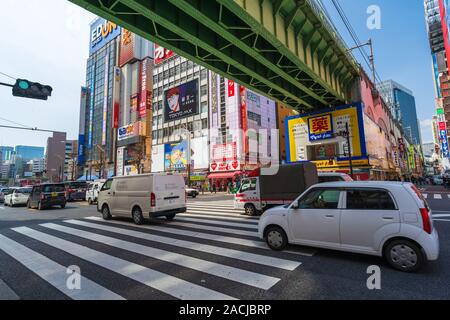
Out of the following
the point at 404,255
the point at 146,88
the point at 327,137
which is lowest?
→ the point at 404,255

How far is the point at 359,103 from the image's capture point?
952 inches

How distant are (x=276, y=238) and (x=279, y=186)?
195 inches

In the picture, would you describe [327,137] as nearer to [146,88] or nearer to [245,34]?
[245,34]

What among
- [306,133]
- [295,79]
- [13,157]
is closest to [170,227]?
[295,79]

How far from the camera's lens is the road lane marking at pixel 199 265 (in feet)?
12.8

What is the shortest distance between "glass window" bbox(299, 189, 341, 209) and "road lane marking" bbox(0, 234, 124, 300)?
161 inches

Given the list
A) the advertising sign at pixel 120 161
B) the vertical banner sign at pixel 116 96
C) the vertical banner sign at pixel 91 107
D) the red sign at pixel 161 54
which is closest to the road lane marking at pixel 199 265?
the red sign at pixel 161 54

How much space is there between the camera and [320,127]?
88.6 ft

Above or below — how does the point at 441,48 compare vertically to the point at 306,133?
above

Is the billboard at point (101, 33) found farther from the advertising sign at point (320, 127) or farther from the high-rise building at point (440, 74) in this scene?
the high-rise building at point (440, 74)

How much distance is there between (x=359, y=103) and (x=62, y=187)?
96.0 feet

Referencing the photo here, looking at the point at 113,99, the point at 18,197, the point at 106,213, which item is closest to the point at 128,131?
the point at 113,99

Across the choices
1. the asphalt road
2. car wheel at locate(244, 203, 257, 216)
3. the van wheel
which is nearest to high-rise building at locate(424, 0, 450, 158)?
car wheel at locate(244, 203, 257, 216)
